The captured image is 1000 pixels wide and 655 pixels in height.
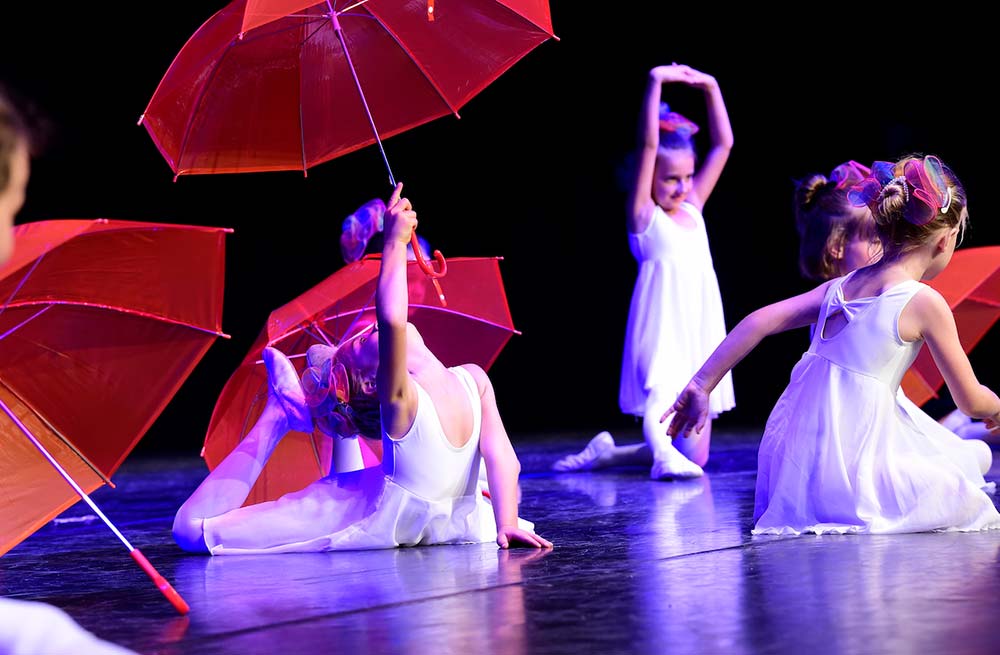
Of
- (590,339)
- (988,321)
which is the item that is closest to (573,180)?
(590,339)

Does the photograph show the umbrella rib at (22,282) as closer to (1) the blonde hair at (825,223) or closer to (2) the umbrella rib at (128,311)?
(2) the umbrella rib at (128,311)

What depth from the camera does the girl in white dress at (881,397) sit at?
8.98 ft

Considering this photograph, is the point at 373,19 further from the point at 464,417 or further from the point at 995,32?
the point at 995,32

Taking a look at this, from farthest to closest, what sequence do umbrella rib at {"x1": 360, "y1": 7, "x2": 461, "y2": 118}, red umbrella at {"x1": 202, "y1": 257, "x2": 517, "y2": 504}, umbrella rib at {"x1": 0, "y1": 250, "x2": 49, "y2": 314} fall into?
1. red umbrella at {"x1": 202, "y1": 257, "x2": 517, "y2": 504}
2. umbrella rib at {"x1": 360, "y1": 7, "x2": 461, "y2": 118}
3. umbrella rib at {"x1": 0, "y1": 250, "x2": 49, "y2": 314}

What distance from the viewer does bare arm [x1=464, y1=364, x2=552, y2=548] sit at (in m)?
2.77

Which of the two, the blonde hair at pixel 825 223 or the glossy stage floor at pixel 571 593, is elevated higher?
the blonde hair at pixel 825 223

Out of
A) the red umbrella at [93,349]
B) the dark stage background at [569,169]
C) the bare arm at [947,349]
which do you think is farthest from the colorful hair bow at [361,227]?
the dark stage background at [569,169]

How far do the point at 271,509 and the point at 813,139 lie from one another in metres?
5.13

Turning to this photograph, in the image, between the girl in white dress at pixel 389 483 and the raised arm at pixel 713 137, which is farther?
the raised arm at pixel 713 137

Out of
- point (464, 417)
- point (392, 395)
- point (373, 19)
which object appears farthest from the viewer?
point (373, 19)

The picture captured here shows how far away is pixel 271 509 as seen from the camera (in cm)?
298

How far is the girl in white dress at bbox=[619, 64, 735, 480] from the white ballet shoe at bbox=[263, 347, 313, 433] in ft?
6.62

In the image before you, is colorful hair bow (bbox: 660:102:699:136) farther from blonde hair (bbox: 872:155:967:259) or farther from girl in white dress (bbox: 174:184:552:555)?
girl in white dress (bbox: 174:184:552:555)

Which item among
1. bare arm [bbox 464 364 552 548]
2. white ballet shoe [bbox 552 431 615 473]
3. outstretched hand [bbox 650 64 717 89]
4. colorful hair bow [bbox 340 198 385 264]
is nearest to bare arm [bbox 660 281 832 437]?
bare arm [bbox 464 364 552 548]
